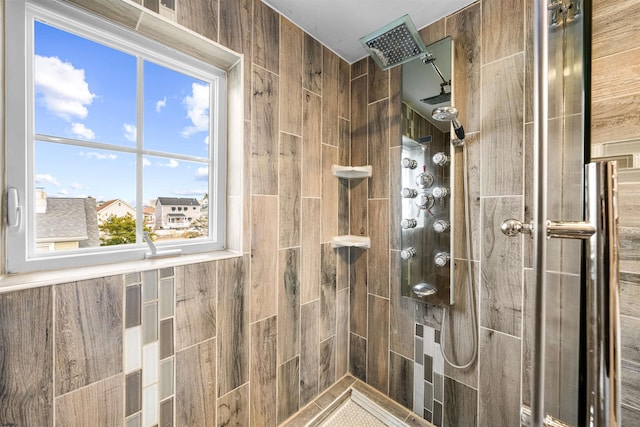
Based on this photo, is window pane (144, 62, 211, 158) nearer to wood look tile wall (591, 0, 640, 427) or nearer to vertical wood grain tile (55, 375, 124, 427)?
vertical wood grain tile (55, 375, 124, 427)

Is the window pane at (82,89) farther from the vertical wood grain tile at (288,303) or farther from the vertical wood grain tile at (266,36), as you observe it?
the vertical wood grain tile at (288,303)

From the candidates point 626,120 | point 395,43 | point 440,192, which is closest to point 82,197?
point 395,43

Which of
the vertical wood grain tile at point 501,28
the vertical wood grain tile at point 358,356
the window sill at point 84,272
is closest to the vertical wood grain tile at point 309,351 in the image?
the vertical wood grain tile at point 358,356

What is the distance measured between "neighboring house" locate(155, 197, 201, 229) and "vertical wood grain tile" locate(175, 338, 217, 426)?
532 millimetres

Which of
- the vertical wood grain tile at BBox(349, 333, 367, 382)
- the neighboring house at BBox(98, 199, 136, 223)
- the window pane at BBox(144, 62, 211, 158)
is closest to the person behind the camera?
the neighboring house at BBox(98, 199, 136, 223)

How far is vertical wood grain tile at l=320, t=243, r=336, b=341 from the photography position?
1.54 m

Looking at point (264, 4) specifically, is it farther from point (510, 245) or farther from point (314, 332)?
point (314, 332)

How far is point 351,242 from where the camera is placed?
158 cm

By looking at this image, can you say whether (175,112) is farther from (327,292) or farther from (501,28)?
(501,28)

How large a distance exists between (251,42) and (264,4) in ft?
0.72

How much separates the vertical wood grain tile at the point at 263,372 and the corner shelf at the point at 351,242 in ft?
1.89

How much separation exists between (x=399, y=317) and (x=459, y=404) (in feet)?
1.51

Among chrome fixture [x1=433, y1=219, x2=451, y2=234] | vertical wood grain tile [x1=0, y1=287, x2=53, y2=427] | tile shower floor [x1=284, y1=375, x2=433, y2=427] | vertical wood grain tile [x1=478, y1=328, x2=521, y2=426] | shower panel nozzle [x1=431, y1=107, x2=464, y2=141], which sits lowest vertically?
tile shower floor [x1=284, y1=375, x2=433, y2=427]

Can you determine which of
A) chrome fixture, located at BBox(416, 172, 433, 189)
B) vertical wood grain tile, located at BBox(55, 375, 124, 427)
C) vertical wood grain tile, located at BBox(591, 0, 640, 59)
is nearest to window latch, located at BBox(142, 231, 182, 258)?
vertical wood grain tile, located at BBox(55, 375, 124, 427)
